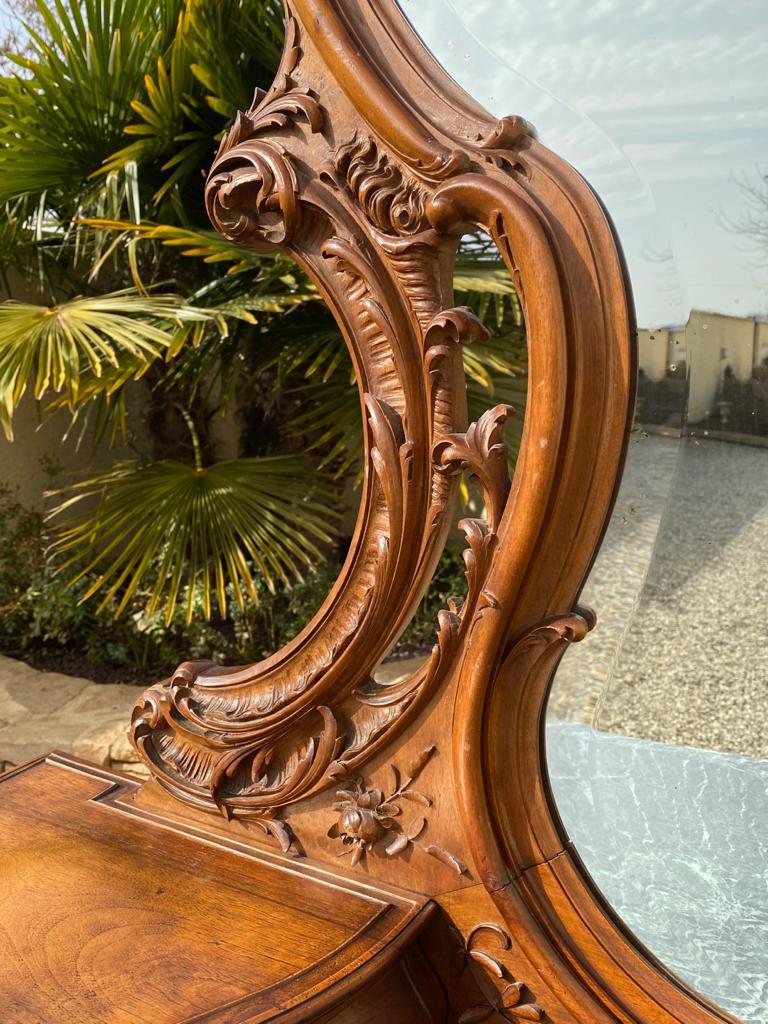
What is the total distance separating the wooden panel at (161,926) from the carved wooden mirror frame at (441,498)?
0.05 m

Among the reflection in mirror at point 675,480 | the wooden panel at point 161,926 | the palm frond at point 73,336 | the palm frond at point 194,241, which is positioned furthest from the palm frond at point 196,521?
the reflection in mirror at point 675,480

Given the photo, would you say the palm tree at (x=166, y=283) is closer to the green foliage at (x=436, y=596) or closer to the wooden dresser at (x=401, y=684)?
the green foliage at (x=436, y=596)

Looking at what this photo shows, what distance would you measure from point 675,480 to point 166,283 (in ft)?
8.43

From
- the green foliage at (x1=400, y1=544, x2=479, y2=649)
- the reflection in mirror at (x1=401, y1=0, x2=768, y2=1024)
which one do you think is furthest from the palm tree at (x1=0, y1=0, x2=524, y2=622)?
the reflection in mirror at (x1=401, y1=0, x2=768, y2=1024)

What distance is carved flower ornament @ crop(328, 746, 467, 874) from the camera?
0.67m

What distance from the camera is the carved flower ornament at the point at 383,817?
0.67 metres

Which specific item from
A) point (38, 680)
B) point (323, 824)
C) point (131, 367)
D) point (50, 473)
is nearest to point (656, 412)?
point (323, 824)

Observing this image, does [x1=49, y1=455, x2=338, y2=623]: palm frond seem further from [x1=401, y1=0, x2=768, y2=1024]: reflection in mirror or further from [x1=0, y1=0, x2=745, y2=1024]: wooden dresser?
[x1=401, y1=0, x2=768, y2=1024]: reflection in mirror

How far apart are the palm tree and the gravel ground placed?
1.81 meters

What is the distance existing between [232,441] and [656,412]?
10.8ft

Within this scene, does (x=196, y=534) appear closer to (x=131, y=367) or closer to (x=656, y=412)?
(x=131, y=367)

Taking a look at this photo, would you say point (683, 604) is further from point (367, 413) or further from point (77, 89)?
point (77, 89)

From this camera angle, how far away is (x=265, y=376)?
3600 mm

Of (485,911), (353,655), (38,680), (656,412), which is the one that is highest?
(656,412)
